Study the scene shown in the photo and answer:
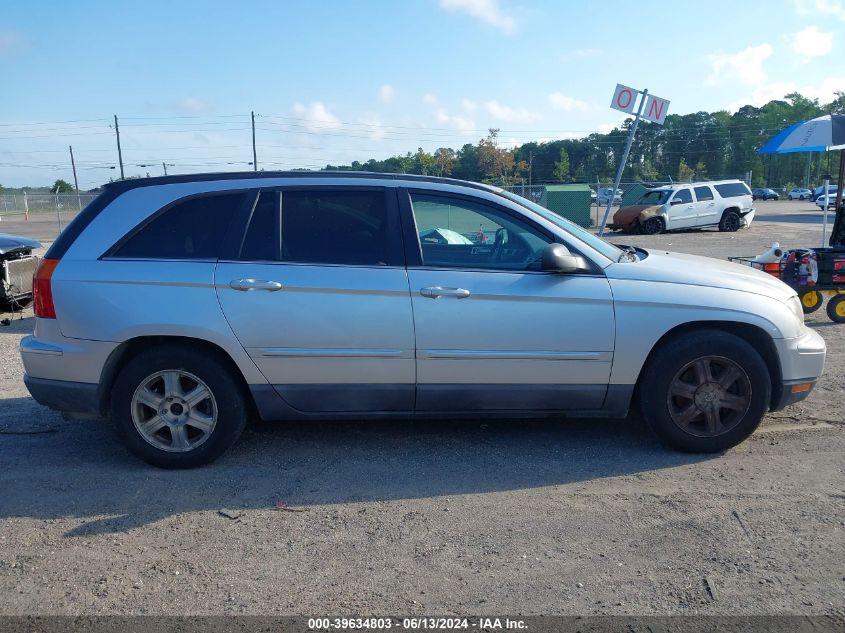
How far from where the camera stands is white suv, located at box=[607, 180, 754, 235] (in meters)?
25.5

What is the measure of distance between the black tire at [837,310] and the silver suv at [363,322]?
15.7ft

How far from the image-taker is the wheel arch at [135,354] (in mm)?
4336

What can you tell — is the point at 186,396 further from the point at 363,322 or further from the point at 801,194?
the point at 801,194

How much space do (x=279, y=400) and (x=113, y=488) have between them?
1.07 m

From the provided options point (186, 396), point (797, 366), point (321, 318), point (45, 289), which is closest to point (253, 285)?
point (321, 318)

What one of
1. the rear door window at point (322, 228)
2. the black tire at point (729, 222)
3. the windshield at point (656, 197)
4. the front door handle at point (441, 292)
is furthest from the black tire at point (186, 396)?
the black tire at point (729, 222)

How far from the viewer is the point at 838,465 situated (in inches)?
170

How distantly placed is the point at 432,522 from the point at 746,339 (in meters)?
2.38

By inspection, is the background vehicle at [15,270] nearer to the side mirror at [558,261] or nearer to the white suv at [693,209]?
the side mirror at [558,261]

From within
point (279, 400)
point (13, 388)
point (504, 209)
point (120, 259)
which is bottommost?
point (13, 388)

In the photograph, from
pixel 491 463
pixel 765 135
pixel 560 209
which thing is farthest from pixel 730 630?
pixel 765 135

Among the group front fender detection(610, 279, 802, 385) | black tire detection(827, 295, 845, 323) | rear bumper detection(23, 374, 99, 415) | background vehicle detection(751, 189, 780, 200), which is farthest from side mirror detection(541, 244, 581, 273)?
background vehicle detection(751, 189, 780, 200)

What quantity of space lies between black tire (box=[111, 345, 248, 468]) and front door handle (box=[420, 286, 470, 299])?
1.31m

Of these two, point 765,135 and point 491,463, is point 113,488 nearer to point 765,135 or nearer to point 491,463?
point 491,463
